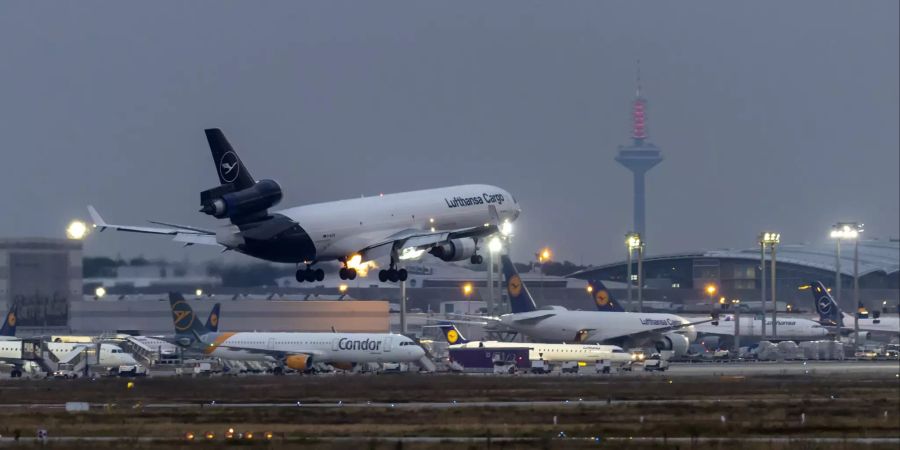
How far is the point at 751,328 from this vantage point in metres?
178

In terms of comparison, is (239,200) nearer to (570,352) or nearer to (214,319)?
(570,352)

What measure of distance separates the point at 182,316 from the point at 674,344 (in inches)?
1846

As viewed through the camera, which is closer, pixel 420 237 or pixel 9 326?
pixel 420 237

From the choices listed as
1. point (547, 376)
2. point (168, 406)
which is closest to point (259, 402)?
point (168, 406)

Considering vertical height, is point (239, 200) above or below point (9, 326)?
above

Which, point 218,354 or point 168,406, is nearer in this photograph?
point 168,406

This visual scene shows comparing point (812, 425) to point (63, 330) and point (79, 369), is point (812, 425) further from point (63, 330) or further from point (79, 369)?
point (63, 330)

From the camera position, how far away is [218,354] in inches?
5157

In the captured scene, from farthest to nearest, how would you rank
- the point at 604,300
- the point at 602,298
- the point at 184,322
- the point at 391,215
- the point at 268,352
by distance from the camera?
the point at 602,298 → the point at 604,300 → the point at 184,322 → the point at 268,352 → the point at 391,215

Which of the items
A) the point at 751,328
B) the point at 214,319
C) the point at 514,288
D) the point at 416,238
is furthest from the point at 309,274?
the point at 751,328

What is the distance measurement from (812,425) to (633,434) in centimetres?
965

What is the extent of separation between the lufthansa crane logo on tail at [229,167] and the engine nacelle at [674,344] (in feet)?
262

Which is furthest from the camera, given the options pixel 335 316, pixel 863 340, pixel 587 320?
pixel 863 340

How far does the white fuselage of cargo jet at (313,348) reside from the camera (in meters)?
126
